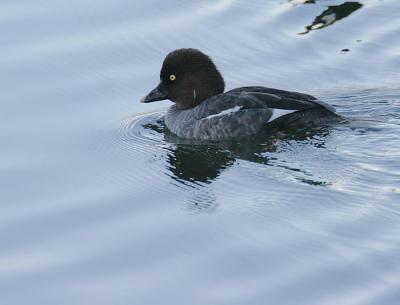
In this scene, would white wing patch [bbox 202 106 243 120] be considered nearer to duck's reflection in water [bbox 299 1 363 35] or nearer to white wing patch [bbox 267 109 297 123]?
white wing patch [bbox 267 109 297 123]

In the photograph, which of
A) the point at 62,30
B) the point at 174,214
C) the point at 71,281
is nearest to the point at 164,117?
the point at 62,30

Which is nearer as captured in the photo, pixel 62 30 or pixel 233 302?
pixel 233 302

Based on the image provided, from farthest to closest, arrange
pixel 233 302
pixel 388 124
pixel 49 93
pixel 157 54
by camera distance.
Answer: pixel 157 54
pixel 49 93
pixel 388 124
pixel 233 302

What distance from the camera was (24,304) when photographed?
9.02 metres

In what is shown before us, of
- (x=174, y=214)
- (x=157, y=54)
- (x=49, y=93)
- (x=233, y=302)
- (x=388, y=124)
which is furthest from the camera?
(x=157, y=54)

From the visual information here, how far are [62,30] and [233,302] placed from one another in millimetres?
7348

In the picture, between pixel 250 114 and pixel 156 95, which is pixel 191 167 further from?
pixel 156 95

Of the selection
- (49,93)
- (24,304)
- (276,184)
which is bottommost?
(24,304)

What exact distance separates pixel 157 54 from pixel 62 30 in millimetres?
1383

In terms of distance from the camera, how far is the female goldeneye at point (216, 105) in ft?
41.8

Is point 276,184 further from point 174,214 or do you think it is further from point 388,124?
point 388,124

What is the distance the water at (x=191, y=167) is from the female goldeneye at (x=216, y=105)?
26 cm

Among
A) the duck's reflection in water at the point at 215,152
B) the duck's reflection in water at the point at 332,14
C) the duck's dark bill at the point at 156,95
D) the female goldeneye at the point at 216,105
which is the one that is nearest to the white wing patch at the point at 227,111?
the female goldeneye at the point at 216,105

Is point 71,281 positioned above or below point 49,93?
below
